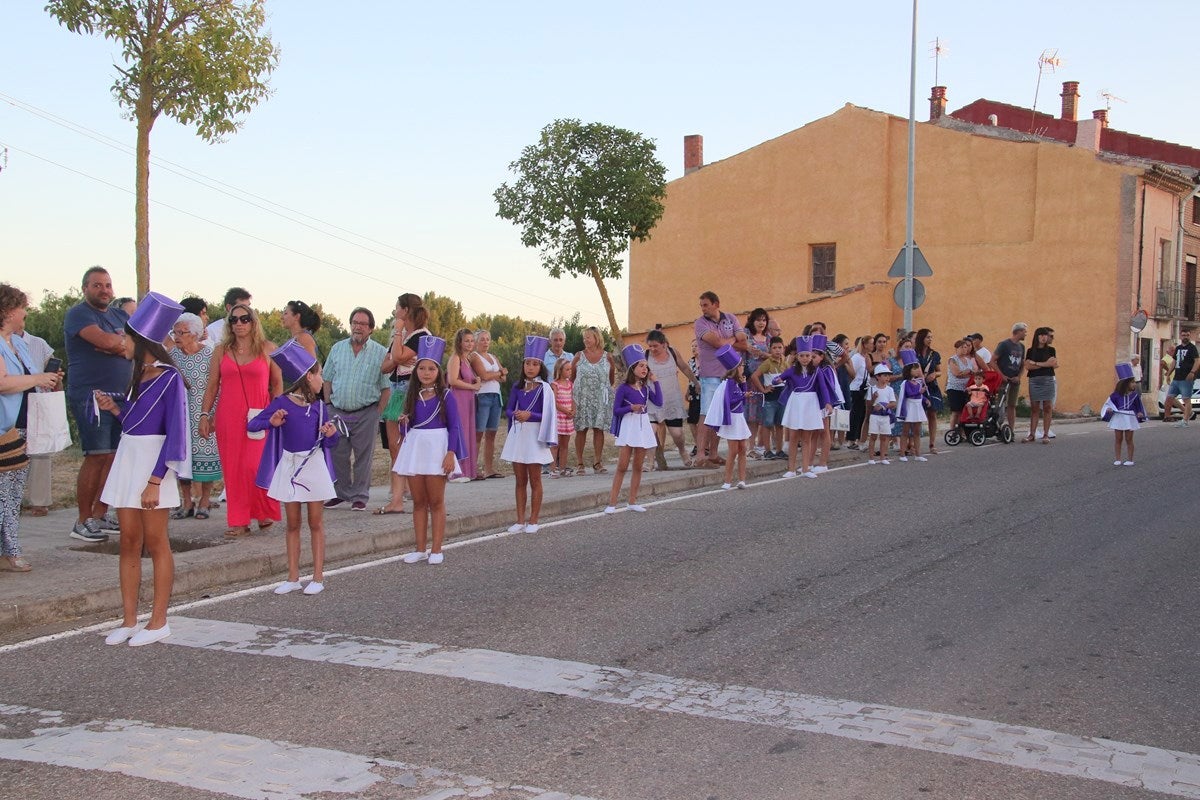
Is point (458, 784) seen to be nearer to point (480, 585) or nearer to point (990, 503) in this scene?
point (480, 585)

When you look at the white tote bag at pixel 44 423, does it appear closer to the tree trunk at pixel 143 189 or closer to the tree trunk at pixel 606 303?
the tree trunk at pixel 143 189

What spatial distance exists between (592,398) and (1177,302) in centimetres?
3242

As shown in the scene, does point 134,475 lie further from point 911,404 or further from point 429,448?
point 911,404

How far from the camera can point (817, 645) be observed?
636 cm

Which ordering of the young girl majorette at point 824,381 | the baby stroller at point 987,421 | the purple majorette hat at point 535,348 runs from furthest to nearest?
the baby stroller at point 987,421 → the young girl majorette at point 824,381 → the purple majorette hat at point 535,348

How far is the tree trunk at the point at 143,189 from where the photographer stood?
17.7 m

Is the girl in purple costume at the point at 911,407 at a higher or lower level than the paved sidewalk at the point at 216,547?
higher

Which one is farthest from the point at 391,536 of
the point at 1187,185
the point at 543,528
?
the point at 1187,185

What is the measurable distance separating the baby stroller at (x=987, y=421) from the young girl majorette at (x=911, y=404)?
234 centimetres

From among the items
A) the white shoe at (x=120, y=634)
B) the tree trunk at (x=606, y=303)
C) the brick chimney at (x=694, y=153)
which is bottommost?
the white shoe at (x=120, y=634)

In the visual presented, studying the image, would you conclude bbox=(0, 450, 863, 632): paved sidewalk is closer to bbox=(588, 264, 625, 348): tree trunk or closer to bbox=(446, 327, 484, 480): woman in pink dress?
bbox=(446, 327, 484, 480): woman in pink dress

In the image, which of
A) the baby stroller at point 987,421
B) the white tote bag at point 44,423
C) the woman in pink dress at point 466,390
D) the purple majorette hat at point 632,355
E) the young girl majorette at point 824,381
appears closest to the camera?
the white tote bag at point 44,423

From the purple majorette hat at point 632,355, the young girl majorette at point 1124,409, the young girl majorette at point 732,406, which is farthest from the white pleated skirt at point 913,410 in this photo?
the purple majorette hat at point 632,355

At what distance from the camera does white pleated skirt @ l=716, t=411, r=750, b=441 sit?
12977mm
